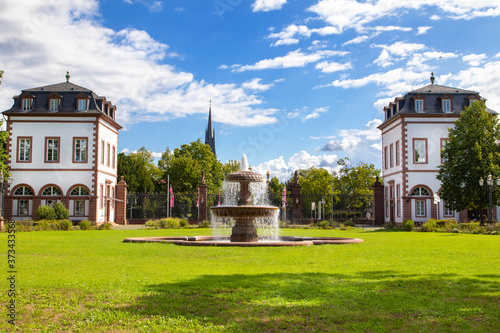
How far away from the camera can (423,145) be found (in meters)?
45.6

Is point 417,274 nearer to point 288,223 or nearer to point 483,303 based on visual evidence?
point 483,303

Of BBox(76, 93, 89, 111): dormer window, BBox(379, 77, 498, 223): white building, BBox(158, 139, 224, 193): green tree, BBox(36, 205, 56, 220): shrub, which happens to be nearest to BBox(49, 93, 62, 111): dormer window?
BBox(76, 93, 89, 111): dormer window

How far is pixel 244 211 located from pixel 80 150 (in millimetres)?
30686

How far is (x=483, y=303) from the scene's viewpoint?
7426 mm

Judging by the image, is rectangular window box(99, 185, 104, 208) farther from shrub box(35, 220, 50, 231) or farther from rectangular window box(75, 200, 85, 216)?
shrub box(35, 220, 50, 231)

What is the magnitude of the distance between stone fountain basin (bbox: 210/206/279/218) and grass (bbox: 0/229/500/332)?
6469 millimetres

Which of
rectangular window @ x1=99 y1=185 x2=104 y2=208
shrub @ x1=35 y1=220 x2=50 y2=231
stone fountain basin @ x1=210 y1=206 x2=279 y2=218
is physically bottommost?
shrub @ x1=35 y1=220 x2=50 y2=231

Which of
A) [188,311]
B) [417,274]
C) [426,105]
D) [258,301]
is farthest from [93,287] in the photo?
[426,105]

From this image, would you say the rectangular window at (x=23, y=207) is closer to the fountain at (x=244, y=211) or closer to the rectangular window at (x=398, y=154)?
the fountain at (x=244, y=211)

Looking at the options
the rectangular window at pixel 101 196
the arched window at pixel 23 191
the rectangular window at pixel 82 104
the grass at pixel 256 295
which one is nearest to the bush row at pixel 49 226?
the rectangular window at pixel 101 196

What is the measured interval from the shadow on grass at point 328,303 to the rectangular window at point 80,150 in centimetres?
3927

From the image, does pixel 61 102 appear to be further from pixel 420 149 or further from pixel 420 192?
pixel 420 192

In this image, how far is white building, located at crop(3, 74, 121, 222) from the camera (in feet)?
148

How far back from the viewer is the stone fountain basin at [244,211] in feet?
64.8
